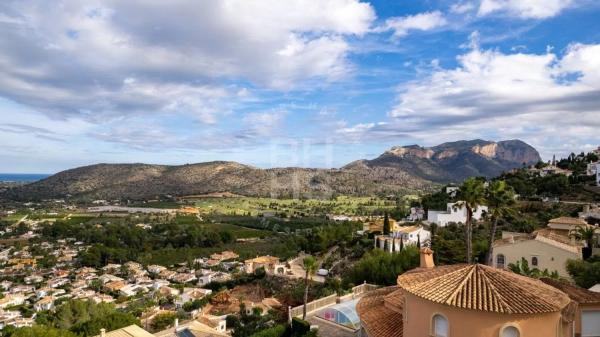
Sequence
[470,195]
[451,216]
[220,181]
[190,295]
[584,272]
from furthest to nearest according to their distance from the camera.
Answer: [220,181] < [451,216] < [190,295] < [470,195] < [584,272]

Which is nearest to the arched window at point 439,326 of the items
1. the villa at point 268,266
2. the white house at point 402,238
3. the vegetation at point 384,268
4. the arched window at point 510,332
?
the arched window at point 510,332

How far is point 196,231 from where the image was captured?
8769 cm

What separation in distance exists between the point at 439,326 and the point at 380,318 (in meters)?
3.45

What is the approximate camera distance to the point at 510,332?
9.84 meters

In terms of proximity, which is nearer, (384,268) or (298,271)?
(384,268)

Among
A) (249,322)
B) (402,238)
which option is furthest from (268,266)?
(249,322)

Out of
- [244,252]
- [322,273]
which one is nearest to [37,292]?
[244,252]

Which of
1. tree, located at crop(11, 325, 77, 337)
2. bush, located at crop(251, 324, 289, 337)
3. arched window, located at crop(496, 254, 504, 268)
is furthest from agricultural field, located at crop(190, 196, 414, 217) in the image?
tree, located at crop(11, 325, 77, 337)

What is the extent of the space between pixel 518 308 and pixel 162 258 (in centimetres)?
7651

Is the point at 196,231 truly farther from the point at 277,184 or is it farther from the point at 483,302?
the point at 483,302

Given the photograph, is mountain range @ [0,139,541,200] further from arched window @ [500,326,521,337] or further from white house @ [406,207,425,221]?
arched window @ [500,326,521,337]

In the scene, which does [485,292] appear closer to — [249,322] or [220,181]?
[249,322]

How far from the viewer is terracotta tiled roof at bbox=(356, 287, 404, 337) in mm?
12906

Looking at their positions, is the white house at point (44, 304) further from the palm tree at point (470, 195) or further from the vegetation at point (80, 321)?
the palm tree at point (470, 195)
